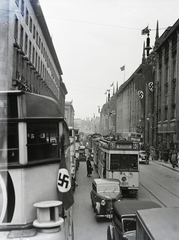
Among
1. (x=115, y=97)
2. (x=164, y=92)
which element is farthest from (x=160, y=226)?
(x=115, y=97)

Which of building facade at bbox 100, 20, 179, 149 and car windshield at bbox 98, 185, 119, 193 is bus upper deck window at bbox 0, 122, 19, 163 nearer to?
car windshield at bbox 98, 185, 119, 193

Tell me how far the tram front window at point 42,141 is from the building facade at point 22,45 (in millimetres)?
12510

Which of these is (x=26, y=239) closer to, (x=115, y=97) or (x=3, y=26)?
(x=3, y=26)

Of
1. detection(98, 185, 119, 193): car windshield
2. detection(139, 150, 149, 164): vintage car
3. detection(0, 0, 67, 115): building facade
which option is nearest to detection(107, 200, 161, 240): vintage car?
detection(98, 185, 119, 193): car windshield

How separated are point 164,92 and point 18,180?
134 feet

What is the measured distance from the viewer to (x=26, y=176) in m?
5.61

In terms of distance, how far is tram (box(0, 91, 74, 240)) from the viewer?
5.35 metres

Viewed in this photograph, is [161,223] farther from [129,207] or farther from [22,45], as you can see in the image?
[22,45]

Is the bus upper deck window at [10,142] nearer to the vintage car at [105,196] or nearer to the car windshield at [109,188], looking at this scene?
the vintage car at [105,196]

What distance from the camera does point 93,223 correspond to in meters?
12.0

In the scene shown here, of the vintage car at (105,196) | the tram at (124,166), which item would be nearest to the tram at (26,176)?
the vintage car at (105,196)

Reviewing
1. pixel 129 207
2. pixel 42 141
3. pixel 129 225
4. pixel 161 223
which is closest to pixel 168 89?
pixel 129 207

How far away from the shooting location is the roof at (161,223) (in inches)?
192

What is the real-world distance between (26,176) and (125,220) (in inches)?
126
